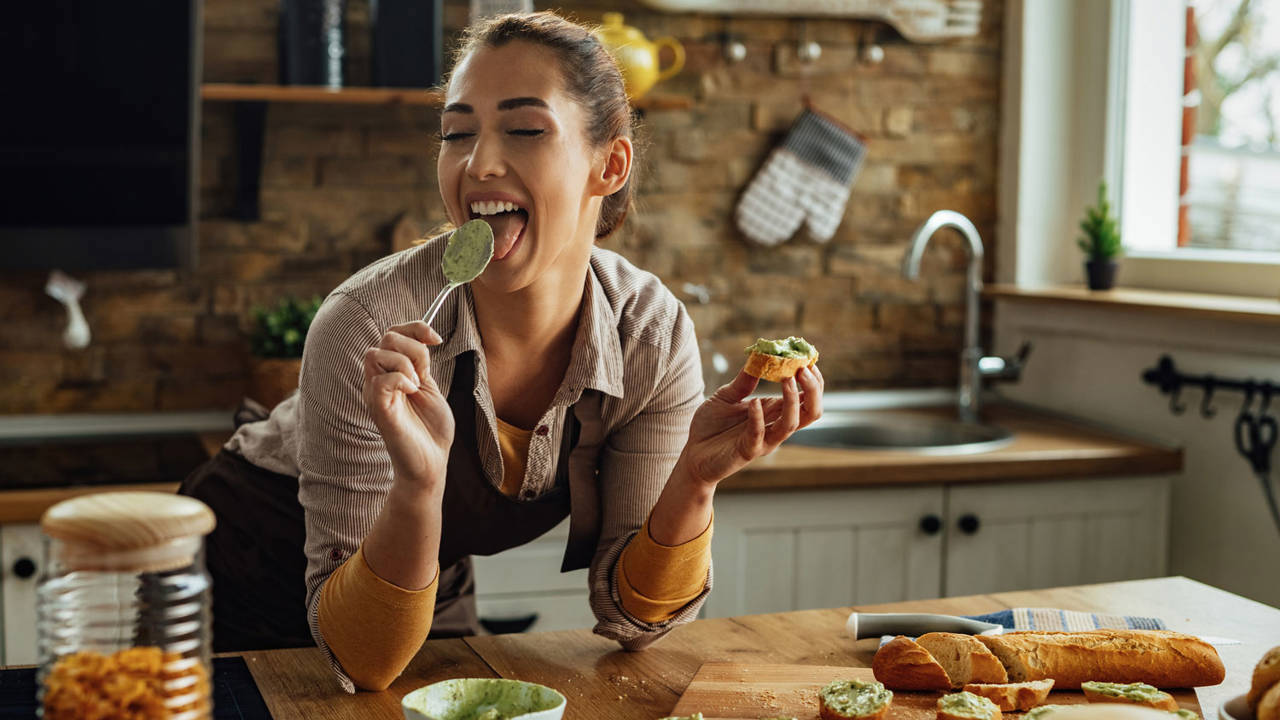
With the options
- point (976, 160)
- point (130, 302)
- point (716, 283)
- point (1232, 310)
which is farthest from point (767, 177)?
point (130, 302)

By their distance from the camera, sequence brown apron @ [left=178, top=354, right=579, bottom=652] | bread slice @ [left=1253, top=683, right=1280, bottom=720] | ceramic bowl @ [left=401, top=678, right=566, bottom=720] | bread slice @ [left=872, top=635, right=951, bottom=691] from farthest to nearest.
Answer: brown apron @ [left=178, top=354, right=579, bottom=652] < bread slice @ [left=872, top=635, right=951, bottom=691] < ceramic bowl @ [left=401, top=678, right=566, bottom=720] < bread slice @ [left=1253, top=683, right=1280, bottom=720]

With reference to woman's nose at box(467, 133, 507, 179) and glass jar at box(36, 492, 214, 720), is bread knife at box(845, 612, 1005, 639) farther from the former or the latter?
glass jar at box(36, 492, 214, 720)

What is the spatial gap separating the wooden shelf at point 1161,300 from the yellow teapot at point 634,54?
1.01 meters

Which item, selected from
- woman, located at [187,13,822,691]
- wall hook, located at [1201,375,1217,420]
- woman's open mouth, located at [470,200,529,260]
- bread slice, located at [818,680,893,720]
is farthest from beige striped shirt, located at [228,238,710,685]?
wall hook, located at [1201,375,1217,420]

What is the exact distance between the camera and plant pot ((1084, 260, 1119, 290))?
293 cm

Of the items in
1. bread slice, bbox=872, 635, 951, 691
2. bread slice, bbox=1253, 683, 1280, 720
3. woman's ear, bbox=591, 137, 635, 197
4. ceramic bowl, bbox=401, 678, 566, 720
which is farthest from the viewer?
woman's ear, bbox=591, 137, 635, 197

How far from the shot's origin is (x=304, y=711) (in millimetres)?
1200

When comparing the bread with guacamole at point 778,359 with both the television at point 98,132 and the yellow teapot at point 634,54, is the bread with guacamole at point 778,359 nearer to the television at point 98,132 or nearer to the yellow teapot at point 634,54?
the yellow teapot at point 634,54

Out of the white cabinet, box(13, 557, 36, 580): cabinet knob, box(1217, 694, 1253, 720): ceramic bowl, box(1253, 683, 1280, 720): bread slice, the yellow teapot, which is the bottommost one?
the white cabinet

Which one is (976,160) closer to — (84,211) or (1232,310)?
(1232,310)

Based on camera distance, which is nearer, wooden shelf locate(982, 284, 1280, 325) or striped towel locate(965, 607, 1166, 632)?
striped towel locate(965, 607, 1166, 632)

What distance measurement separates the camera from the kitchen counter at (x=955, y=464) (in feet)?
8.07

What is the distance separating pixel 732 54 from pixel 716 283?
1.79 feet

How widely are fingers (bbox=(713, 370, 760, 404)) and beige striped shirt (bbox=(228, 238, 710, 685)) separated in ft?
0.66
